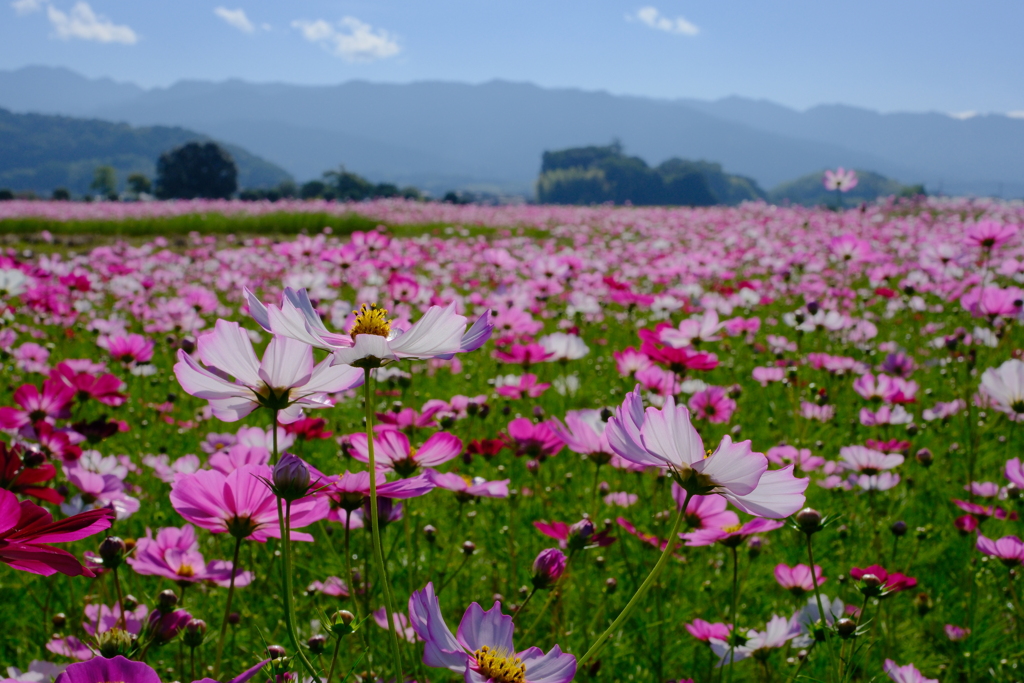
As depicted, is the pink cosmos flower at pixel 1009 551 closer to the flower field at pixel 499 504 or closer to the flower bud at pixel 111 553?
the flower field at pixel 499 504

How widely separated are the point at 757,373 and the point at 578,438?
5.90 feet

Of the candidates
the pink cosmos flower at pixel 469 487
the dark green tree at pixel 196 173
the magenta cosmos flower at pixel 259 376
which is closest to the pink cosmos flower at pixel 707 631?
the pink cosmos flower at pixel 469 487

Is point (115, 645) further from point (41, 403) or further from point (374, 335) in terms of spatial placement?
point (41, 403)

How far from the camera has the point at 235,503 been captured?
0.63 meters

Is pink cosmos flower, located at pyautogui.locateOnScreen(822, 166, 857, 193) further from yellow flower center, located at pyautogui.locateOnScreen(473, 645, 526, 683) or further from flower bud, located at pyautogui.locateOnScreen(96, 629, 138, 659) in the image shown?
flower bud, located at pyautogui.locateOnScreen(96, 629, 138, 659)

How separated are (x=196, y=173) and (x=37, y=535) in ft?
169

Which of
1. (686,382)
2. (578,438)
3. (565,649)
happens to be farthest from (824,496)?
(578,438)

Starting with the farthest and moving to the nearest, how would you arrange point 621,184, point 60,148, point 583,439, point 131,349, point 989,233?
point 60,148 < point 621,184 < point 989,233 < point 131,349 < point 583,439

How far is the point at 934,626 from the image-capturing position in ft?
4.63

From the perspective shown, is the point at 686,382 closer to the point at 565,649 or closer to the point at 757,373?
the point at 757,373

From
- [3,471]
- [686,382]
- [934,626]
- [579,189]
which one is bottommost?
[934,626]

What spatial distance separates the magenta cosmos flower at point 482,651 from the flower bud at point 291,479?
12cm

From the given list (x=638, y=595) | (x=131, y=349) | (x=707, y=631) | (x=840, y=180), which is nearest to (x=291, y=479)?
(x=638, y=595)

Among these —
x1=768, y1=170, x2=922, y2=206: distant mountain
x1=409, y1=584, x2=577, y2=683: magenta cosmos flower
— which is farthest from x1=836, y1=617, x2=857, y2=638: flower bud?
A: x1=768, y1=170, x2=922, y2=206: distant mountain
